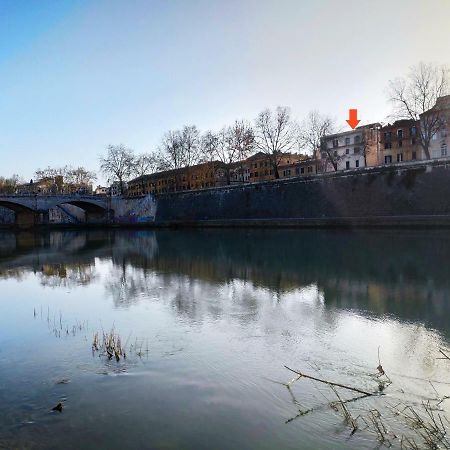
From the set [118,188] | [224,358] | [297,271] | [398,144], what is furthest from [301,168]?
[224,358]

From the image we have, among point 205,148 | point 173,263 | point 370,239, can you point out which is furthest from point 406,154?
point 173,263

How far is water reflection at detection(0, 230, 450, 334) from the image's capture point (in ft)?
31.5

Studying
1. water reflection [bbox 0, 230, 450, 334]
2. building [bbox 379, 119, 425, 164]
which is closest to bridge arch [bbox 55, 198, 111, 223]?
water reflection [bbox 0, 230, 450, 334]

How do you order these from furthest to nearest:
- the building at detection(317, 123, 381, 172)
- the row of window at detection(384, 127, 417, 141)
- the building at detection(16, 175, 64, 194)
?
the building at detection(16, 175, 64, 194), the building at detection(317, 123, 381, 172), the row of window at detection(384, 127, 417, 141)

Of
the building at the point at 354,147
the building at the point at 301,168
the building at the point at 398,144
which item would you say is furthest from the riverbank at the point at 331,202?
the building at the point at 301,168

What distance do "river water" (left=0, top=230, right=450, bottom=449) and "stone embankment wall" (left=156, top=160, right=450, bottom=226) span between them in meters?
15.3

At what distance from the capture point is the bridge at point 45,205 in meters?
48.6

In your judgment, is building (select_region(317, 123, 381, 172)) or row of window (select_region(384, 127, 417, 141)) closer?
row of window (select_region(384, 127, 417, 141))

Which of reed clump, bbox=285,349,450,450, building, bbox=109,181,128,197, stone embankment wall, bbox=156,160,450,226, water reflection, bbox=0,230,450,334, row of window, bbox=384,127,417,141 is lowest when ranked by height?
reed clump, bbox=285,349,450,450

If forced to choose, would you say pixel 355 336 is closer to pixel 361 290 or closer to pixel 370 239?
pixel 361 290

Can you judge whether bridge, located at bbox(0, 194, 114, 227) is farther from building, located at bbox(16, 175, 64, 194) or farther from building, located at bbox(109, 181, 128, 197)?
building, located at bbox(16, 175, 64, 194)

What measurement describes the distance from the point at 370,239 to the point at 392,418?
18.9 m

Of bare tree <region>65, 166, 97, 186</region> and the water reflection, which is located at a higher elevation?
bare tree <region>65, 166, 97, 186</region>

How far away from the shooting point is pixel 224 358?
20.5ft
